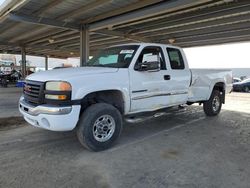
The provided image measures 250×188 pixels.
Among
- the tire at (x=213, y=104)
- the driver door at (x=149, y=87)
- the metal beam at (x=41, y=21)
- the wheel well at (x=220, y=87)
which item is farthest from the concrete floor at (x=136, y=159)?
the metal beam at (x=41, y=21)

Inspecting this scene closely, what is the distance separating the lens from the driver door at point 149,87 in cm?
476

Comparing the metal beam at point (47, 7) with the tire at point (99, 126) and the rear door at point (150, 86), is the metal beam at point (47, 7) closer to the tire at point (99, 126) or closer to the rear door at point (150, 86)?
the rear door at point (150, 86)

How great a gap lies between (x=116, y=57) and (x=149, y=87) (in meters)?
0.99

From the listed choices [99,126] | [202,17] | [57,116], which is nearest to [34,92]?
[57,116]

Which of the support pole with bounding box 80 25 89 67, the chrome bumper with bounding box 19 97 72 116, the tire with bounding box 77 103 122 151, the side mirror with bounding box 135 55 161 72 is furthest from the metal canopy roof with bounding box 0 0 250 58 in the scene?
the chrome bumper with bounding box 19 97 72 116

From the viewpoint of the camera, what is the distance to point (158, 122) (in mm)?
6738

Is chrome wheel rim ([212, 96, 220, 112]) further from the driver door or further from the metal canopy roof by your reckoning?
the metal canopy roof

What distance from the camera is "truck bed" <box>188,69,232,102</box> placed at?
6387mm

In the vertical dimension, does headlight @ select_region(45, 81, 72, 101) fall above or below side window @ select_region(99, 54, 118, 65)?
below

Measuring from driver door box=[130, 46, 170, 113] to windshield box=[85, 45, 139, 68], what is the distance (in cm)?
20

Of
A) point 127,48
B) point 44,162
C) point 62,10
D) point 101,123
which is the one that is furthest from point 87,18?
point 44,162

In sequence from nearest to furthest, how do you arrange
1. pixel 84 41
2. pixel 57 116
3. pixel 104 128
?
pixel 57 116 < pixel 104 128 < pixel 84 41

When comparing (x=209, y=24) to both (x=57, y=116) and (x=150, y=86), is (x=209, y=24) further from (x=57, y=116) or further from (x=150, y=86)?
(x=57, y=116)

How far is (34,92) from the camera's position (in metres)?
4.25
